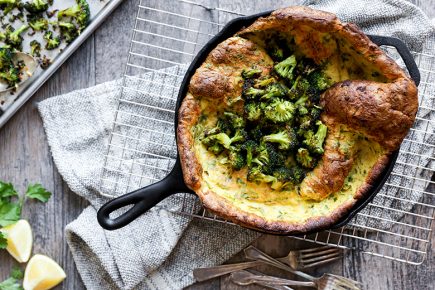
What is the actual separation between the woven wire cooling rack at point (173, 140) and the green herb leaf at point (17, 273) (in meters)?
0.73

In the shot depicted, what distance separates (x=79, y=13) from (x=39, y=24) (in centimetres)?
24

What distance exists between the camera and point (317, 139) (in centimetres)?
288

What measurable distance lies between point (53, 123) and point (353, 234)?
1.76m

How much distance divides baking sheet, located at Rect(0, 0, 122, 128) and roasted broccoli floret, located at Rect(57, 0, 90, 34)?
0.03 m

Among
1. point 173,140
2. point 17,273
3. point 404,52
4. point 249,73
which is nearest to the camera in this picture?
point 404,52

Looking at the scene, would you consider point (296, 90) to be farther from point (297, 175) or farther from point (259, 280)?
point (259, 280)

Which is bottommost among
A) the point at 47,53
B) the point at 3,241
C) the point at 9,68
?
the point at 3,241

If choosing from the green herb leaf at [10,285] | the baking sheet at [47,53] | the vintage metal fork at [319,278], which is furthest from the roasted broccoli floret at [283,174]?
the green herb leaf at [10,285]

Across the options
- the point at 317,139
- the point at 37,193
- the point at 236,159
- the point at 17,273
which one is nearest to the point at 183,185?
the point at 236,159

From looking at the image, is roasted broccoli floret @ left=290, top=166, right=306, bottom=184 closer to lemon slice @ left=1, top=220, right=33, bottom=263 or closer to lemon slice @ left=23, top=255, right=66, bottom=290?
lemon slice @ left=23, top=255, right=66, bottom=290

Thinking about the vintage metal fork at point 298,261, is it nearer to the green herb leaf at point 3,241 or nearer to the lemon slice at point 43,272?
the lemon slice at point 43,272

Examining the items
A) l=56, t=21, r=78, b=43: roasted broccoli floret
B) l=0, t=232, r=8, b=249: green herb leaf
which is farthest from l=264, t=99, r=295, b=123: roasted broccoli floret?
l=0, t=232, r=8, b=249: green herb leaf

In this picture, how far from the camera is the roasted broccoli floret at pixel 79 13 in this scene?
3336 millimetres

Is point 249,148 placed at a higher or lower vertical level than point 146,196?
higher
